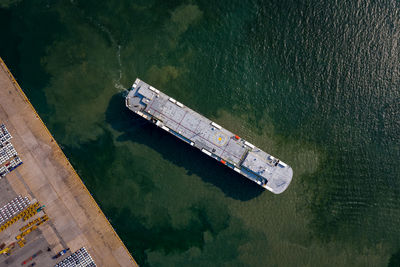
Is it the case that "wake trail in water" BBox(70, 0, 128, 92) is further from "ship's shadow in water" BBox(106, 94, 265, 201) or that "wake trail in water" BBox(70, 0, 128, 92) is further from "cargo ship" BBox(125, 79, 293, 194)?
"ship's shadow in water" BBox(106, 94, 265, 201)

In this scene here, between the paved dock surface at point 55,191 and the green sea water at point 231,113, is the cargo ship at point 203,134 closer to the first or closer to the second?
the green sea water at point 231,113

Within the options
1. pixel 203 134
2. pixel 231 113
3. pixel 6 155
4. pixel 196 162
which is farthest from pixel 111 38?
pixel 6 155

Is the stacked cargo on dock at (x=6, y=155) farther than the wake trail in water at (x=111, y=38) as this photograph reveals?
No

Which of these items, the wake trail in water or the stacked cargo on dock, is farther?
the wake trail in water

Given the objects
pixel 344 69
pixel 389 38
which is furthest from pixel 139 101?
pixel 389 38

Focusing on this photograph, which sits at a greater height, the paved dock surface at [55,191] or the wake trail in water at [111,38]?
the wake trail in water at [111,38]

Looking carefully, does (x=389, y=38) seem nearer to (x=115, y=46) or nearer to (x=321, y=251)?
(x=321, y=251)

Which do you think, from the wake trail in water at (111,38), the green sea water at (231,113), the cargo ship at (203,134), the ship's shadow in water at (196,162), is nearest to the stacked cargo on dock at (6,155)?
the green sea water at (231,113)

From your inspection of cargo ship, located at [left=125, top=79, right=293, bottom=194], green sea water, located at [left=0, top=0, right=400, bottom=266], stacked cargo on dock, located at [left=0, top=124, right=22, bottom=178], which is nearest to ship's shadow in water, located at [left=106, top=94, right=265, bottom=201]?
green sea water, located at [left=0, top=0, right=400, bottom=266]
